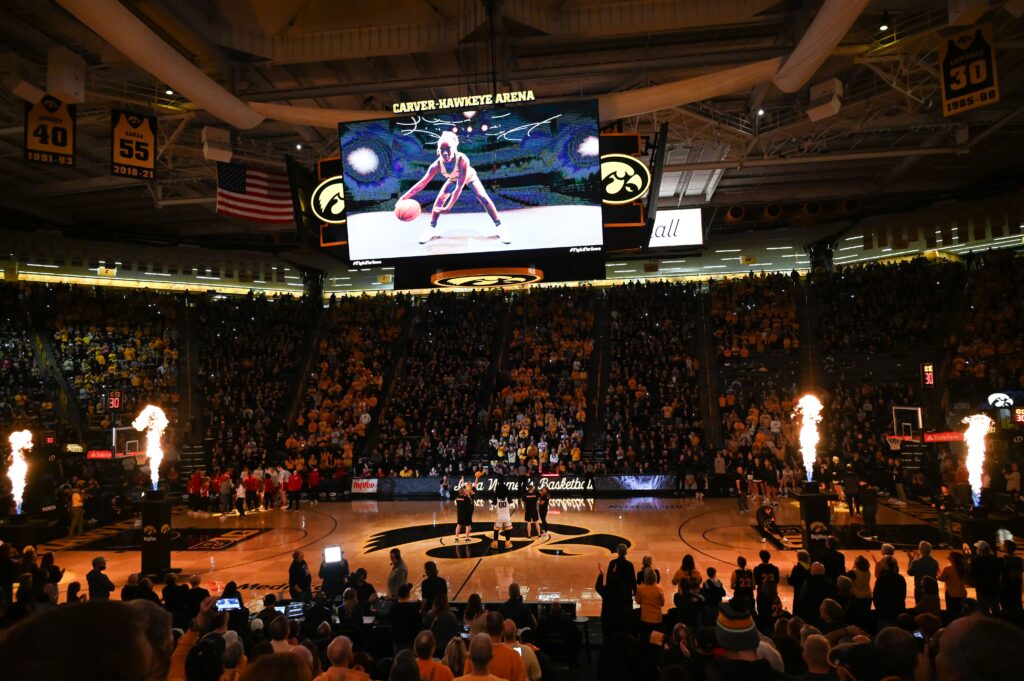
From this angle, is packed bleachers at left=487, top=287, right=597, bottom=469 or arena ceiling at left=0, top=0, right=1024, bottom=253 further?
packed bleachers at left=487, top=287, right=597, bottom=469

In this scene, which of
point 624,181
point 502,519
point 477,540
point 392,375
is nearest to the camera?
point 624,181

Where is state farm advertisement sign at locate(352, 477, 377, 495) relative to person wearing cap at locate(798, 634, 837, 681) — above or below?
below

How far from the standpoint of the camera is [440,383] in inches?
1186

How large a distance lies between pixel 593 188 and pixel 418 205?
289cm

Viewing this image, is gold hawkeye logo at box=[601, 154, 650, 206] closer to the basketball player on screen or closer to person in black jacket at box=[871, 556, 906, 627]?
the basketball player on screen

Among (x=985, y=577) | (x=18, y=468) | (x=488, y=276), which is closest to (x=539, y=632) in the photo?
(x=488, y=276)

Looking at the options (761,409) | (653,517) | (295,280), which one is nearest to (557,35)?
(653,517)

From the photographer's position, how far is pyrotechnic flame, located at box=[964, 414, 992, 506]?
16953 mm

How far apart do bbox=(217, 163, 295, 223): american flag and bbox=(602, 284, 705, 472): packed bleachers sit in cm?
1404

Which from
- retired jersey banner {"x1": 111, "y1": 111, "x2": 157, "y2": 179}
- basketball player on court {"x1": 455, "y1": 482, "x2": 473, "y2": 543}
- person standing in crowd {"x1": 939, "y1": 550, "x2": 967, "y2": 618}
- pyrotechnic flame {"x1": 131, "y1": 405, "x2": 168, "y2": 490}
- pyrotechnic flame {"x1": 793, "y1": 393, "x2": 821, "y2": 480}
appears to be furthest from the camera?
basketball player on court {"x1": 455, "y1": 482, "x2": 473, "y2": 543}

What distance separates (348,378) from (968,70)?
24.6 meters

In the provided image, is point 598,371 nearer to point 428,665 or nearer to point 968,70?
point 968,70

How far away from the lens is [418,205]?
11883 millimetres

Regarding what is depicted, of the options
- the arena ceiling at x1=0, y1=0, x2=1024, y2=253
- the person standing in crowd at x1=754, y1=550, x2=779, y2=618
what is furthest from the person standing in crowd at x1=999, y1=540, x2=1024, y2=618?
the arena ceiling at x1=0, y1=0, x2=1024, y2=253
